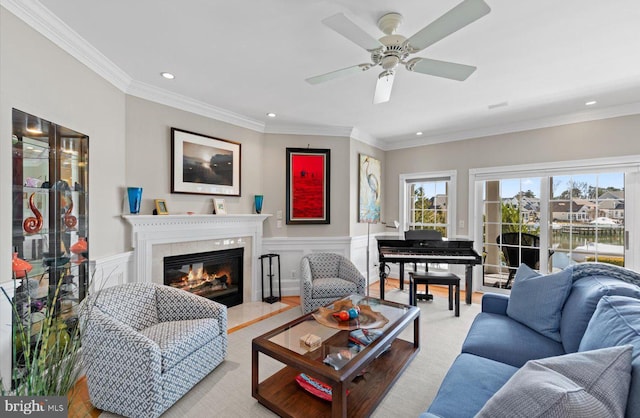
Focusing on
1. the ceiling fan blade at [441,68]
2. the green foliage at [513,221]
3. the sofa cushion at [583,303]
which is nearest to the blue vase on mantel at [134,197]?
the ceiling fan blade at [441,68]

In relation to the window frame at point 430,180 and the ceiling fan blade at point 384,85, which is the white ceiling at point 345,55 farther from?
the window frame at point 430,180

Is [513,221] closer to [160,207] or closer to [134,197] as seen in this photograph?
[160,207]

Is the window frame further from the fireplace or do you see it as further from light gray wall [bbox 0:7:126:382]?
light gray wall [bbox 0:7:126:382]

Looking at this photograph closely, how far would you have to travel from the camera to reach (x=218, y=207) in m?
3.70

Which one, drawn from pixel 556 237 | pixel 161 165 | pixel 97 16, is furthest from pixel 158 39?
pixel 556 237

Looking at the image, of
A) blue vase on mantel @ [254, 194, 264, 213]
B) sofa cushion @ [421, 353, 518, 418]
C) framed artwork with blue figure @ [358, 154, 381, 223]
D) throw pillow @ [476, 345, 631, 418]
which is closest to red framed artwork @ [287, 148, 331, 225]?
blue vase on mantel @ [254, 194, 264, 213]

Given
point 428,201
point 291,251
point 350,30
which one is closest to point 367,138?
point 428,201

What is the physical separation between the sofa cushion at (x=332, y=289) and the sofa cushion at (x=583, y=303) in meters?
2.01

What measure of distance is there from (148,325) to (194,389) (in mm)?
658

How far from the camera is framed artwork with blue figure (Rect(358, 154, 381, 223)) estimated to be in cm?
488

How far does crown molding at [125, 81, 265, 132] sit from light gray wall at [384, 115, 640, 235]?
280 centimetres

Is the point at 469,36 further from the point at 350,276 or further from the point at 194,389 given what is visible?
the point at 194,389

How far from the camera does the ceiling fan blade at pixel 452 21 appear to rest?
1409 millimetres

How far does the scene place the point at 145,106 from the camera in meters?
3.08
